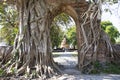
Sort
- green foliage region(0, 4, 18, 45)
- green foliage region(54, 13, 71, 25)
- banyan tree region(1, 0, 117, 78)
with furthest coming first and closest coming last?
green foliage region(0, 4, 18, 45)
green foliage region(54, 13, 71, 25)
banyan tree region(1, 0, 117, 78)

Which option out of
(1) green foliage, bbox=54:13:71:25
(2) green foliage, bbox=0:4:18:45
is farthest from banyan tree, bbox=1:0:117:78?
(2) green foliage, bbox=0:4:18:45

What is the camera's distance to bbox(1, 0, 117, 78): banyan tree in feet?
28.9

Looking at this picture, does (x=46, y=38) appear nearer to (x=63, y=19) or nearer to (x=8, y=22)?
(x=63, y=19)

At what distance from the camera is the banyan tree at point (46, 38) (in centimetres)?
880

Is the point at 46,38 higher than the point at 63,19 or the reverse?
the reverse

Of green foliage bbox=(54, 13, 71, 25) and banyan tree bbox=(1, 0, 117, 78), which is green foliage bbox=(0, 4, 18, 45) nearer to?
green foliage bbox=(54, 13, 71, 25)

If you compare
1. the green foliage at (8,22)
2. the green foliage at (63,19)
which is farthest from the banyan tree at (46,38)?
the green foliage at (8,22)

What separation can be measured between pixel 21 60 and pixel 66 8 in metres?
2.71

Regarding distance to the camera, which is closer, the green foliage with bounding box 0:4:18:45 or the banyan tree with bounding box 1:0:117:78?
the banyan tree with bounding box 1:0:117:78

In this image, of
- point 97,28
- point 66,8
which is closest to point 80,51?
point 97,28

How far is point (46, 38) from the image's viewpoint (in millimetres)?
9125

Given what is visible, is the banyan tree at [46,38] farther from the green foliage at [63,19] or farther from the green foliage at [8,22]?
the green foliage at [8,22]

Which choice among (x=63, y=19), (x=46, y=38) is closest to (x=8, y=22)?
(x=63, y=19)

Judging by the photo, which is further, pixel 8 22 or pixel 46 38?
pixel 8 22
